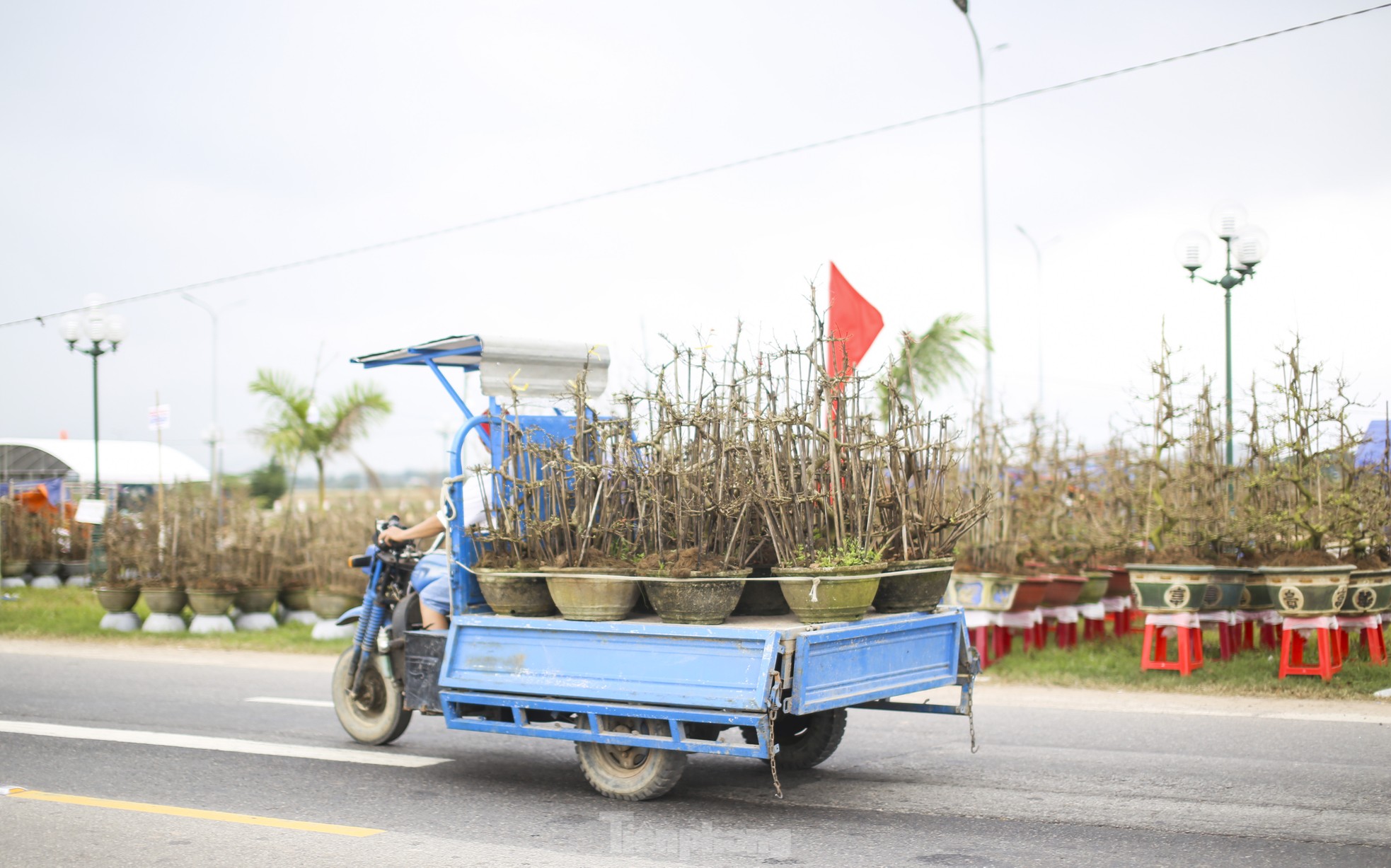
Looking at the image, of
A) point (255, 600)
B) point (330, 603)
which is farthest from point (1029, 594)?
point (255, 600)

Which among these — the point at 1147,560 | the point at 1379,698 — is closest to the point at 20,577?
the point at 1147,560

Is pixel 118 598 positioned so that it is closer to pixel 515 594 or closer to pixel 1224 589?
pixel 515 594

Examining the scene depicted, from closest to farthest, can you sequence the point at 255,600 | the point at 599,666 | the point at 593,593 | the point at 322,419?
the point at 599,666
the point at 593,593
the point at 255,600
the point at 322,419

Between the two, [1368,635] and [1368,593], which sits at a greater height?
[1368,593]

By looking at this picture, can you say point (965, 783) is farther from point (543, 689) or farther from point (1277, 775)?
point (543, 689)

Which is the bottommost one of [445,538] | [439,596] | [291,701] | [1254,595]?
[291,701]

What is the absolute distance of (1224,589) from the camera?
10.9 metres

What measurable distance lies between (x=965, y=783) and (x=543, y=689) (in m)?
2.45

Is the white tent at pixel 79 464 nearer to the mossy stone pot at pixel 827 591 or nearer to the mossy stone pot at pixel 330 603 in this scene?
the mossy stone pot at pixel 330 603

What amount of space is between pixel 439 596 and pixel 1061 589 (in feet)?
23.4

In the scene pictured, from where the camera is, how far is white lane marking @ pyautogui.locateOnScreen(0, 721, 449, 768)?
25.7 feet

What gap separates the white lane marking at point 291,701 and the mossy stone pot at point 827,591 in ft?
18.4

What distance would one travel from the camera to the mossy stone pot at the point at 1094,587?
1298 cm

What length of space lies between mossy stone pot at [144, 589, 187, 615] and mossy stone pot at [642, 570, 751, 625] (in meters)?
12.2
